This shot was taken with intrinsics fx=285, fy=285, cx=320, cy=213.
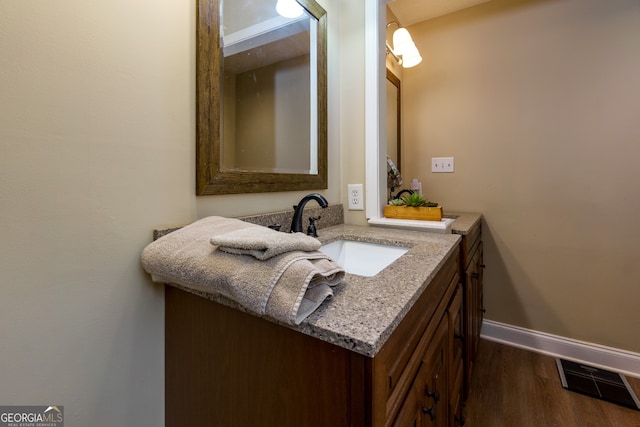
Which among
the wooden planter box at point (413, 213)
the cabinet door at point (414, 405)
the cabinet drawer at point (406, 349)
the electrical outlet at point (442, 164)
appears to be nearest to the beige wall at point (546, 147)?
the electrical outlet at point (442, 164)

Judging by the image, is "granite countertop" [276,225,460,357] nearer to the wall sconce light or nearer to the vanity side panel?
the vanity side panel

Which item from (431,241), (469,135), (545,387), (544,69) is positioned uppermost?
(544,69)

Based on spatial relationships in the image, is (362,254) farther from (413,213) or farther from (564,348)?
(564,348)

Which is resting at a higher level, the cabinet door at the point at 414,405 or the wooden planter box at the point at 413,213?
the wooden planter box at the point at 413,213

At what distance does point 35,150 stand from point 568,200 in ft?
7.68

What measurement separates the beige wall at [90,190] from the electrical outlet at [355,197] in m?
0.82

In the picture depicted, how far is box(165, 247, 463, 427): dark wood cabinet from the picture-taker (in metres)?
0.46

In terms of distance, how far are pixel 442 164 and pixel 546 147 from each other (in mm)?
601

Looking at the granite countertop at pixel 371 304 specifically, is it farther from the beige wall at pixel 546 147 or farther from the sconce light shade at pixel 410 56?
the sconce light shade at pixel 410 56

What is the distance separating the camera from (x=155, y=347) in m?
0.74

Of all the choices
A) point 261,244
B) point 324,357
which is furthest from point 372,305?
point 261,244

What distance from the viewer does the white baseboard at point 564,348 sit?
1.59m

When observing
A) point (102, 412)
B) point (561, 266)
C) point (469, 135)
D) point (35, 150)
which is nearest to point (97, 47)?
point (35, 150)

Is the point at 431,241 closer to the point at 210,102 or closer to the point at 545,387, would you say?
the point at 210,102
